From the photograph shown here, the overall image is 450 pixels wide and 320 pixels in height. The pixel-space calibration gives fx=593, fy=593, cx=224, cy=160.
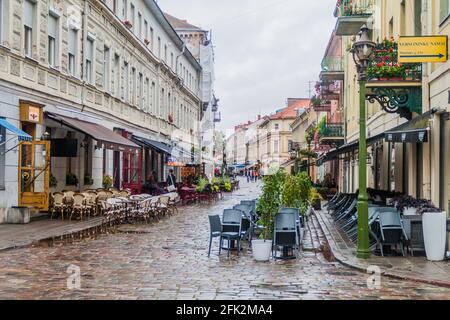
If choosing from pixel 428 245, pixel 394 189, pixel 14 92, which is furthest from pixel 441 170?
pixel 14 92

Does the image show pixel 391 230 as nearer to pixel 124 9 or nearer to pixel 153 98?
pixel 124 9

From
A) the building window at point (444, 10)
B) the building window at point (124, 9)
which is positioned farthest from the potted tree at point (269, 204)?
the building window at point (124, 9)

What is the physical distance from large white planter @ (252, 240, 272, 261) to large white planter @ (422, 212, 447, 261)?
10.0 ft

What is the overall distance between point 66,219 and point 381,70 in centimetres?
1104

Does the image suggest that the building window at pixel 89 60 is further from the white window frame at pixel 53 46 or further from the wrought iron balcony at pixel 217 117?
the wrought iron balcony at pixel 217 117

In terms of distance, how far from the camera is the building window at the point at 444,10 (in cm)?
1299

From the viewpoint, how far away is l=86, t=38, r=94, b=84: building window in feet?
82.3

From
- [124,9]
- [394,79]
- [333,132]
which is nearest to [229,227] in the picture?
[394,79]

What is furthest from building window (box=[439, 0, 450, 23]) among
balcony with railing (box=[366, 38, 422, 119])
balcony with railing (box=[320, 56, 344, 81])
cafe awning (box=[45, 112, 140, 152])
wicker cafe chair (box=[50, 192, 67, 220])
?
balcony with railing (box=[320, 56, 344, 81])

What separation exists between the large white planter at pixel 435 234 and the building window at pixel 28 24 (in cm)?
1320

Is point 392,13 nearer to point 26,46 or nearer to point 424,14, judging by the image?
point 424,14

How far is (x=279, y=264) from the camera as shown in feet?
37.3

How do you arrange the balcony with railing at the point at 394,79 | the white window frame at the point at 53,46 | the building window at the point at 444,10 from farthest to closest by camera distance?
1. the white window frame at the point at 53,46
2. the balcony with railing at the point at 394,79
3. the building window at the point at 444,10

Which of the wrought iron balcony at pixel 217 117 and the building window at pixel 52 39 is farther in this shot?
the wrought iron balcony at pixel 217 117
